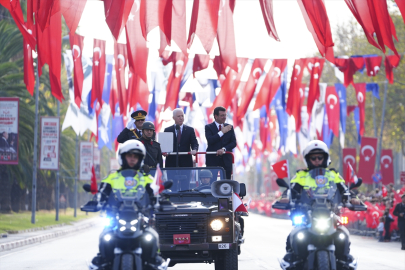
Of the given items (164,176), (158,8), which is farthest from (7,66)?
(164,176)

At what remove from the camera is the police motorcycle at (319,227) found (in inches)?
307

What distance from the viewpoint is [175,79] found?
2823cm

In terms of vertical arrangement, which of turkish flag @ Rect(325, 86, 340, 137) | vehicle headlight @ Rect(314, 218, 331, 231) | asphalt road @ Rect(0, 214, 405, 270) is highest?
turkish flag @ Rect(325, 86, 340, 137)

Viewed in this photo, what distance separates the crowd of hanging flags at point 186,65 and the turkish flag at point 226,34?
26 mm

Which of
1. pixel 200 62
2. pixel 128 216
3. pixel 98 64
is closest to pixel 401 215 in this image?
pixel 200 62

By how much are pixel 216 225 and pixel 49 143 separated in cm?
2674

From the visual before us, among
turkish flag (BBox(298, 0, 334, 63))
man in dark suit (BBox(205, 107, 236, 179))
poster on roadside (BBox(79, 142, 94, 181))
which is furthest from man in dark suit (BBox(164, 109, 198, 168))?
poster on roadside (BBox(79, 142, 94, 181))

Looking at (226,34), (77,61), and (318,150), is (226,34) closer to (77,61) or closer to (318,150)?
(77,61)

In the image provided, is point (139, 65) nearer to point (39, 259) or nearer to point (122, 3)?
point (122, 3)

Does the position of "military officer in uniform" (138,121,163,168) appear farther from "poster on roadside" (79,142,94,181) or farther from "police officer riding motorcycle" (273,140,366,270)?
"poster on roadside" (79,142,94,181)

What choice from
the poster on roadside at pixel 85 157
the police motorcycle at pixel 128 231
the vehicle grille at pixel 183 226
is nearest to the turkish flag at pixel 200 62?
the vehicle grille at pixel 183 226

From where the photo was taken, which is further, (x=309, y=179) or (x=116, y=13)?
(x=116, y=13)

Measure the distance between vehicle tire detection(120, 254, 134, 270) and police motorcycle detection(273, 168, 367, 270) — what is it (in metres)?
1.86

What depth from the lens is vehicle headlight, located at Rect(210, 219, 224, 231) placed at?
36.5 ft
